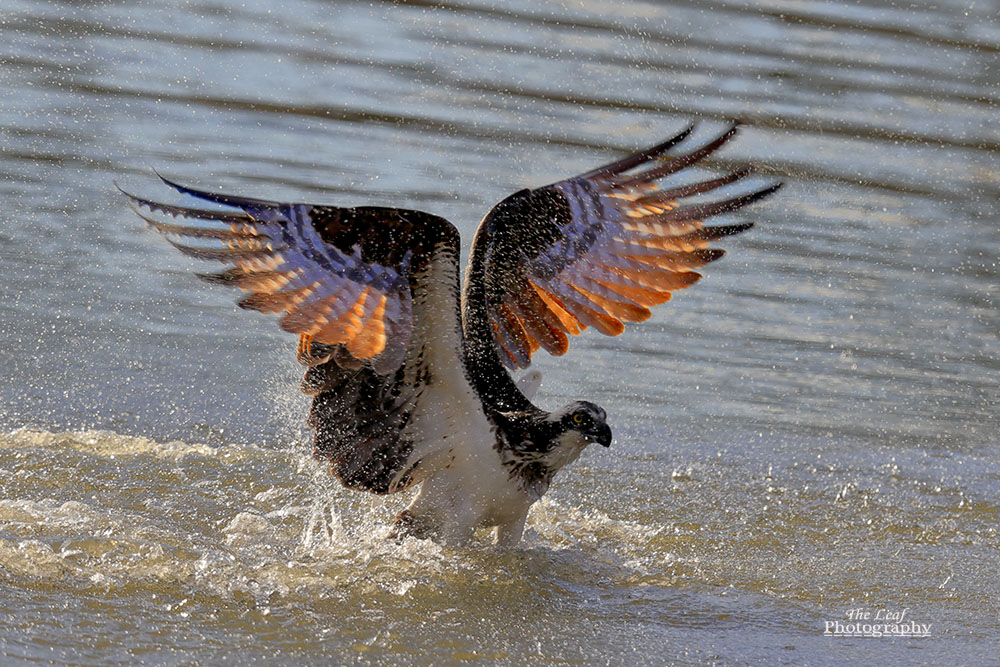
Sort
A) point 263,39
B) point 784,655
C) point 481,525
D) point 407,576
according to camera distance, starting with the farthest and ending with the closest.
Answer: point 263,39, point 481,525, point 407,576, point 784,655

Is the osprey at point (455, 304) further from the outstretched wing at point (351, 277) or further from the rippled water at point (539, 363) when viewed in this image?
the rippled water at point (539, 363)

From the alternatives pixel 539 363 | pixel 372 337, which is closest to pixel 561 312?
pixel 372 337

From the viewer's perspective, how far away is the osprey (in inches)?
173

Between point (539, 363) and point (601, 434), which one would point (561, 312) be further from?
point (539, 363)

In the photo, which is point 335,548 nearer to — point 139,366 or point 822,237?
point 139,366

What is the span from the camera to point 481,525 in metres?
4.97

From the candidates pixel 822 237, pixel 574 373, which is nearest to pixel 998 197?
pixel 822 237

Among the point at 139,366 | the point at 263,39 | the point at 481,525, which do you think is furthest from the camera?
the point at 263,39

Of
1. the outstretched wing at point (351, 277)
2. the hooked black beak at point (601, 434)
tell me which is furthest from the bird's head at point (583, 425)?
the outstretched wing at point (351, 277)

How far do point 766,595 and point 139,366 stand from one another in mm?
2858

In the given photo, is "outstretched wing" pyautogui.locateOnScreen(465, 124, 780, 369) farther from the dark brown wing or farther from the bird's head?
the dark brown wing

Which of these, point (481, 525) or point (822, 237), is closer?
point (481, 525)

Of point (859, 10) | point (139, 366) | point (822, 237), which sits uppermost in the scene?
point (859, 10)

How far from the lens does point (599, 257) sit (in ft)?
17.9
